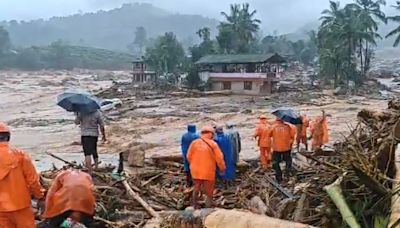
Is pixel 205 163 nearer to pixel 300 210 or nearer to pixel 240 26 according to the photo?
pixel 300 210

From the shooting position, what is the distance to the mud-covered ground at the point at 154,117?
75.4 feet

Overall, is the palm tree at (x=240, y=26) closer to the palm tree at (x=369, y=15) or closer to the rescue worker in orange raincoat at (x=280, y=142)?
the palm tree at (x=369, y=15)

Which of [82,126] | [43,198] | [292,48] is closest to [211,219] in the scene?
[43,198]

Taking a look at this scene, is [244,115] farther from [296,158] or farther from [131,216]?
[131,216]

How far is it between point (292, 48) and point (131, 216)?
85.7 m

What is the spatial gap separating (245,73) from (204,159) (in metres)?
40.6

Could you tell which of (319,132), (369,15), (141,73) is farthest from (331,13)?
(319,132)

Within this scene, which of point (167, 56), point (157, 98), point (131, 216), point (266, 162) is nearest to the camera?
point (131, 216)

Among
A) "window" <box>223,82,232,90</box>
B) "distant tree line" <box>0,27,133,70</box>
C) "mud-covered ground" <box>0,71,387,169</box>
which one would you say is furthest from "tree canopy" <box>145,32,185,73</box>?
"distant tree line" <box>0,27,133,70</box>

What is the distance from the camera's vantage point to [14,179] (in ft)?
19.4

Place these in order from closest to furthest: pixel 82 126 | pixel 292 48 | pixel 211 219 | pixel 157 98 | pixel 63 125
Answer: pixel 211 219
pixel 82 126
pixel 63 125
pixel 157 98
pixel 292 48

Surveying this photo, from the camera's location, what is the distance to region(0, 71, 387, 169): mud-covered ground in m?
23.0

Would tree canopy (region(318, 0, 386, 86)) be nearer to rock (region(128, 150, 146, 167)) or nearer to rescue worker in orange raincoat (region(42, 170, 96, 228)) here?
rock (region(128, 150, 146, 167))

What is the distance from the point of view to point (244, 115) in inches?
1318
